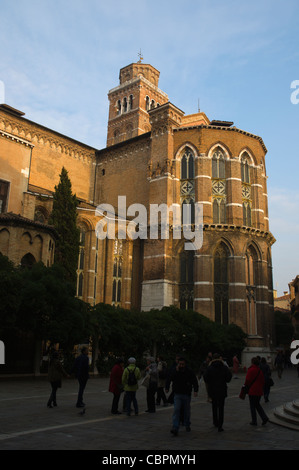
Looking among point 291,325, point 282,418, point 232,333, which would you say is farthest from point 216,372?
point 291,325

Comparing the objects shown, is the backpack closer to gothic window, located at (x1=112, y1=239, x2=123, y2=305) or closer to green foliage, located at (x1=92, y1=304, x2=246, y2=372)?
green foliage, located at (x1=92, y1=304, x2=246, y2=372)

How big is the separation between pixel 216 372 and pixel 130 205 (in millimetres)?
31457

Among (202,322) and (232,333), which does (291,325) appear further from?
(202,322)

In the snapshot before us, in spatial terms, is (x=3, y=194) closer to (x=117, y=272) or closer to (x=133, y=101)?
(x=117, y=272)

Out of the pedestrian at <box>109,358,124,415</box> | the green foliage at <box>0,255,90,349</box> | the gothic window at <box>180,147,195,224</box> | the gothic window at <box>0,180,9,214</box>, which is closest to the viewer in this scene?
the pedestrian at <box>109,358,124,415</box>

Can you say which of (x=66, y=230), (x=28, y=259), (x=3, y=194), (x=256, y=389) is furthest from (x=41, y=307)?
(x=3, y=194)

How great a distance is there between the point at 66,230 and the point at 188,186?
1151 centimetres

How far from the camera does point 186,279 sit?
3409 centimetres

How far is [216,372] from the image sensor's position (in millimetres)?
8883

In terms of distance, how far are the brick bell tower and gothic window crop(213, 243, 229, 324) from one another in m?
33.1

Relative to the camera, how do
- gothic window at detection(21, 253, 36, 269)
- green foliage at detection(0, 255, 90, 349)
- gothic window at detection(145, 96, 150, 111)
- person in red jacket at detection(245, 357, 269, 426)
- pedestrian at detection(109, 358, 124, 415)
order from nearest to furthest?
person in red jacket at detection(245, 357, 269, 426), pedestrian at detection(109, 358, 124, 415), green foliage at detection(0, 255, 90, 349), gothic window at detection(21, 253, 36, 269), gothic window at detection(145, 96, 150, 111)

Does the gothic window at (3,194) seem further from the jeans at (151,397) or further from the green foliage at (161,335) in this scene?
the jeans at (151,397)

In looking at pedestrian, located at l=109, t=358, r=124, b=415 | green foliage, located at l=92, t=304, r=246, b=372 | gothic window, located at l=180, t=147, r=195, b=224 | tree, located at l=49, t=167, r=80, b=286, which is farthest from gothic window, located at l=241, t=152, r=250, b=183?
pedestrian, located at l=109, t=358, r=124, b=415

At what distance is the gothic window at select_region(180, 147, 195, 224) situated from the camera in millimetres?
35094
